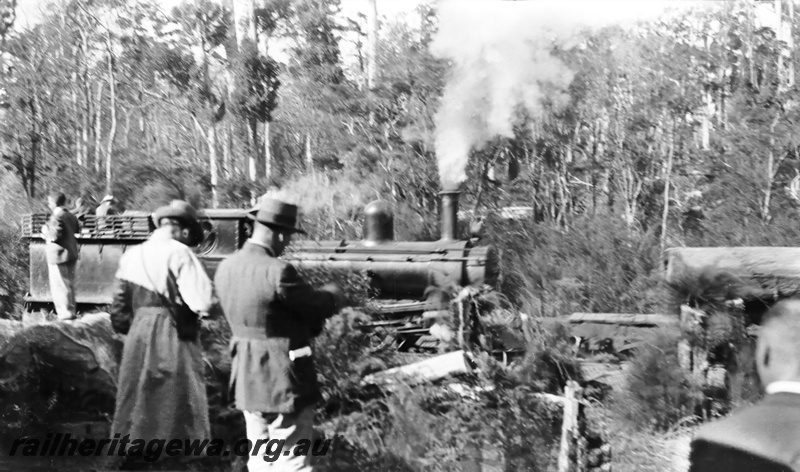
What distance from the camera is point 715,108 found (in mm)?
4082

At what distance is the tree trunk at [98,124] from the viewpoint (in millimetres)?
4633

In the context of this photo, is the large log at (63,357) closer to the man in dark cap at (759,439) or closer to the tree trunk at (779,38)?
the man in dark cap at (759,439)

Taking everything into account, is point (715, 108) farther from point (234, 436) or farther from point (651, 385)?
point (234, 436)

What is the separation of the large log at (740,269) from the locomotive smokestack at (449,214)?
1.18m

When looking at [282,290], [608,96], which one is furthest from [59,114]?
[608,96]

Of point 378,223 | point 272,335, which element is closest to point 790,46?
point 378,223

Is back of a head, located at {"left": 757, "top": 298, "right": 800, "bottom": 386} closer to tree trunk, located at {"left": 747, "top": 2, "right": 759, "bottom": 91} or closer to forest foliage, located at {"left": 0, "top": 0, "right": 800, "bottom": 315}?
forest foliage, located at {"left": 0, "top": 0, "right": 800, "bottom": 315}

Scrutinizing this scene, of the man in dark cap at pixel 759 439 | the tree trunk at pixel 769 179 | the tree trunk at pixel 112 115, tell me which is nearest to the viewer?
the man in dark cap at pixel 759 439

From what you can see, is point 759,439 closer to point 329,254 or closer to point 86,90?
point 329,254

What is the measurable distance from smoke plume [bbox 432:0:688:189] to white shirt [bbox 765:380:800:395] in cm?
204

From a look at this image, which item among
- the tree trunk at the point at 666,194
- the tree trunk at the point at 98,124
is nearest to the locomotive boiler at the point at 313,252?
the tree trunk at the point at 98,124

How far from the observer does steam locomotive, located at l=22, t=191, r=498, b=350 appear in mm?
4359

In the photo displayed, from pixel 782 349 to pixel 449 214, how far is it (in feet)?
6.60

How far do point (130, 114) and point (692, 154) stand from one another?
3271mm
